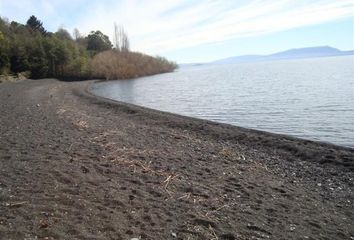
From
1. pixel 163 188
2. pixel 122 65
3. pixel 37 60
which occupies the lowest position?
pixel 163 188

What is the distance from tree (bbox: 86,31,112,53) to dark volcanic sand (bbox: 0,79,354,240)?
104044 millimetres

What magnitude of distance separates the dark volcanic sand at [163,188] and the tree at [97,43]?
10404cm

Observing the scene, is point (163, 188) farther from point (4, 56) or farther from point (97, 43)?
point (97, 43)

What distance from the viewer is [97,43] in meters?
115

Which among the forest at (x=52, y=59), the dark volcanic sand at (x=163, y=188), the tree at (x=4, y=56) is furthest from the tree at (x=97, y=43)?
the dark volcanic sand at (x=163, y=188)

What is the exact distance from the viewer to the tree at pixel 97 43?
114 meters

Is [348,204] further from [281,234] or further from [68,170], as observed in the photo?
[68,170]

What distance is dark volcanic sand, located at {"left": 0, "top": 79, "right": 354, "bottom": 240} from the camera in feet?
19.4

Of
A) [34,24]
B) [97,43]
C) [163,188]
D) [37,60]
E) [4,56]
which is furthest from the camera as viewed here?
[97,43]

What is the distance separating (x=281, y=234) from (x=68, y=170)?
482 centimetres

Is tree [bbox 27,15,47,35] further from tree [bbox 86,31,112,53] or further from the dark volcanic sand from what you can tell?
the dark volcanic sand

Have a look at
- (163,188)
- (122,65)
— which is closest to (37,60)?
(122,65)

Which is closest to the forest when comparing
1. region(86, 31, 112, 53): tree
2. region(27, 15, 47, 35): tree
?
region(27, 15, 47, 35): tree

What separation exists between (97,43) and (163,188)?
112620mm
